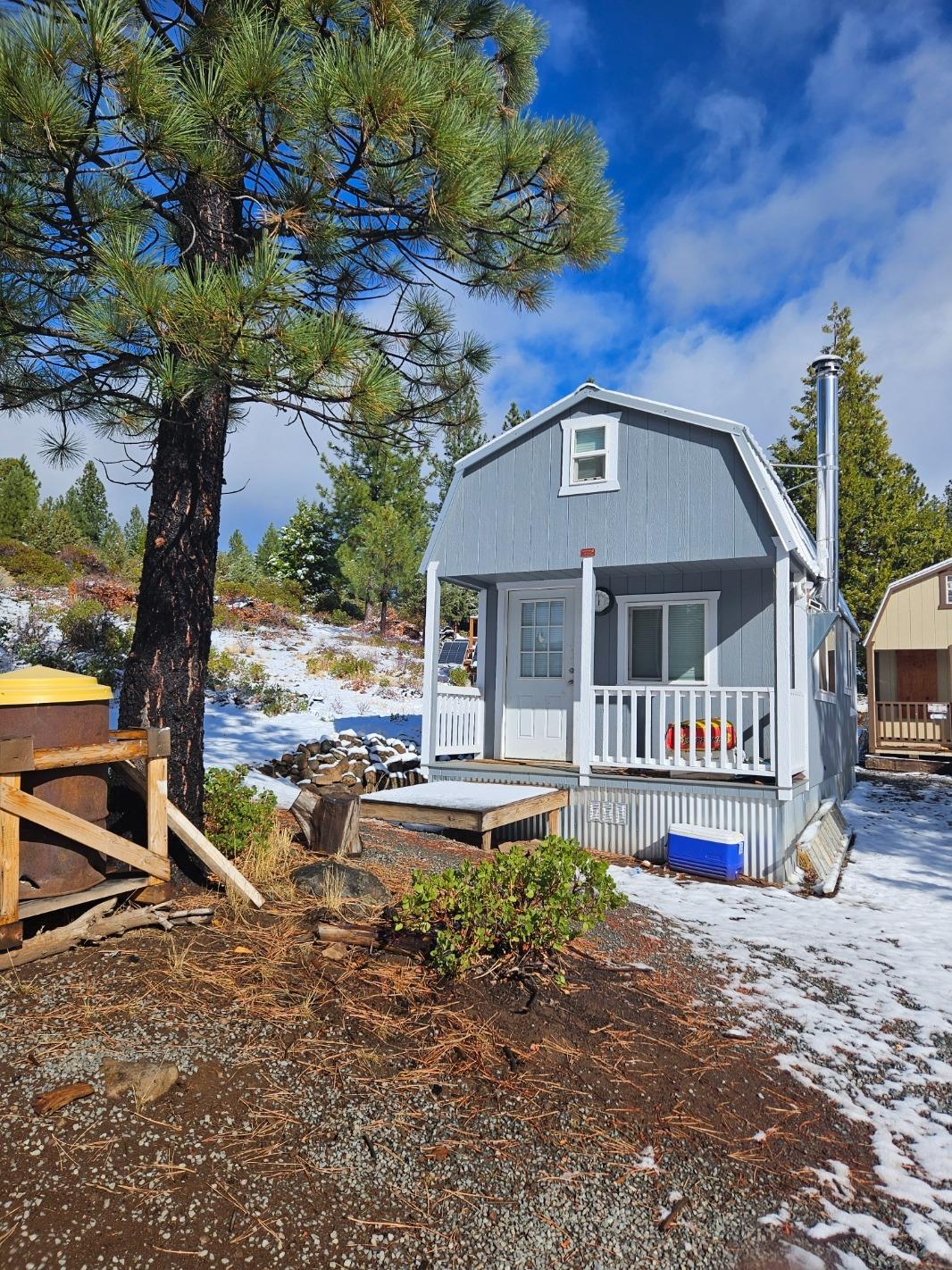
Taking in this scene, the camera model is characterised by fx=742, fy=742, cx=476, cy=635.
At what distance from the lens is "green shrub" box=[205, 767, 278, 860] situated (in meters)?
4.47

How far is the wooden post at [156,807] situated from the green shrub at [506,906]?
1.19 meters

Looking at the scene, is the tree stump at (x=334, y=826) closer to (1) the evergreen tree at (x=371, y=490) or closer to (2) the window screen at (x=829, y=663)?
(2) the window screen at (x=829, y=663)

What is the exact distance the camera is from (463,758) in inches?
389

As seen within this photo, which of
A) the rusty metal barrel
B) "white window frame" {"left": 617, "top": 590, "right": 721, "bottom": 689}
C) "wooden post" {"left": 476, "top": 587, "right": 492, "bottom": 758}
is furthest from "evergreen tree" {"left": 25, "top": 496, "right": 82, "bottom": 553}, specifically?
the rusty metal barrel

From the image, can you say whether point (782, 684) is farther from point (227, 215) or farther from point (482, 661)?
point (227, 215)

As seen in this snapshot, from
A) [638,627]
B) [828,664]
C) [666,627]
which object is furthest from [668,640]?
[828,664]

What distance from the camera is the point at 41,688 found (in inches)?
126

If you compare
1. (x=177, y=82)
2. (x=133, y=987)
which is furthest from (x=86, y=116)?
(x=133, y=987)

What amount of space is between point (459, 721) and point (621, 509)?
3268 millimetres

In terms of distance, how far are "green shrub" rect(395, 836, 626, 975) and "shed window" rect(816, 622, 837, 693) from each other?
24.9 feet

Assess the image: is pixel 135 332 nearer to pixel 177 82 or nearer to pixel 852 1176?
pixel 177 82

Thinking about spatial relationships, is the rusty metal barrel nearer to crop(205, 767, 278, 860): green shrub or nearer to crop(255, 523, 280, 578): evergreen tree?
crop(205, 767, 278, 860): green shrub

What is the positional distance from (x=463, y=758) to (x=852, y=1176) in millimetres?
7635

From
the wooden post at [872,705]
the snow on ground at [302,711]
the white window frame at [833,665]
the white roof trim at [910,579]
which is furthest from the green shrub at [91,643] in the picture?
the white roof trim at [910,579]
